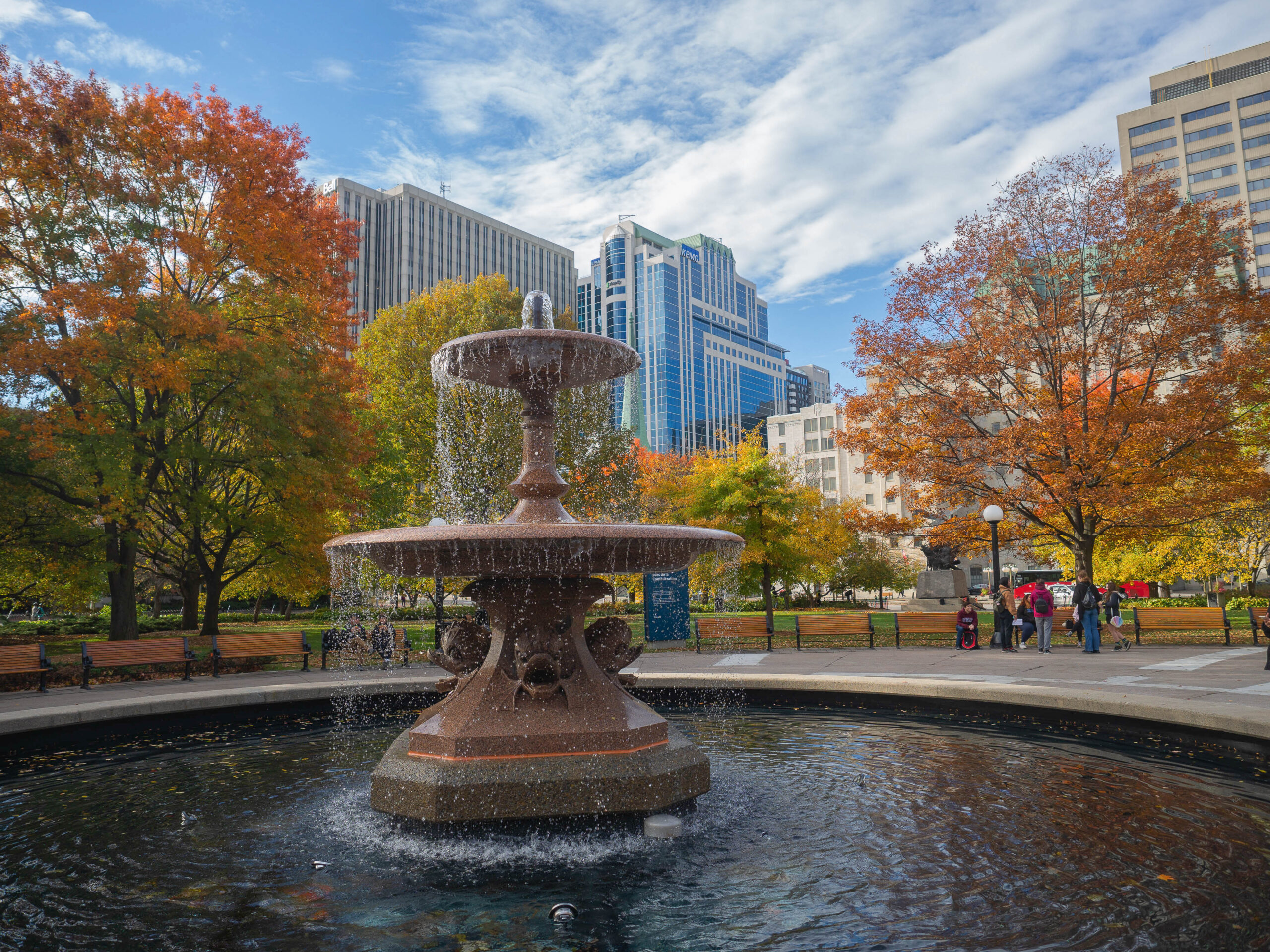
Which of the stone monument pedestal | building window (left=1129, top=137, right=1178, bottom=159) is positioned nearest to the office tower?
building window (left=1129, top=137, right=1178, bottom=159)

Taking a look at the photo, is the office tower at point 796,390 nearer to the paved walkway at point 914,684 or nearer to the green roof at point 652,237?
the green roof at point 652,237

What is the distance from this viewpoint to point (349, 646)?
1686 cm

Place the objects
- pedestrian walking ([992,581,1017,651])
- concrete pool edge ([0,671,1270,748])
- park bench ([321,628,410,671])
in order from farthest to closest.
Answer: pedestrian walking ([992,581,1017,651]), park bench ([321,628,410,671]), concrete pool edge ([0,671,1270,748])

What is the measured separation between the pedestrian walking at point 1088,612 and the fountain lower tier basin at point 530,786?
13923 mm

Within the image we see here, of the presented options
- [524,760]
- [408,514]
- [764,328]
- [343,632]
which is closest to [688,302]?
[764,328]

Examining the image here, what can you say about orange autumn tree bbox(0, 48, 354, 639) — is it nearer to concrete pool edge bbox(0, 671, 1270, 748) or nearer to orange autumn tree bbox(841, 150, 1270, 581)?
concrete pool edge bbox(0, 671, 1270, 748)

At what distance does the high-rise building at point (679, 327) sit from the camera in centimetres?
13300

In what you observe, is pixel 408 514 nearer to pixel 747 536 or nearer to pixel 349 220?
pixel 349 220

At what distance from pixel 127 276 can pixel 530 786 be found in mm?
14602

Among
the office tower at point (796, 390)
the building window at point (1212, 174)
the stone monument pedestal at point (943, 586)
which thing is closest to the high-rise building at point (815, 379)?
the office tower at point (796, 390)

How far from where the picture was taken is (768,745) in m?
8.71

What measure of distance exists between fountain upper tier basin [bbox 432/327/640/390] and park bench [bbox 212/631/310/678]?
9.64 metres

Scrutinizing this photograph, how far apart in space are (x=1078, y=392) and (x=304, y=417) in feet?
64.0

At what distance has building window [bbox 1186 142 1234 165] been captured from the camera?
87.5 meters
